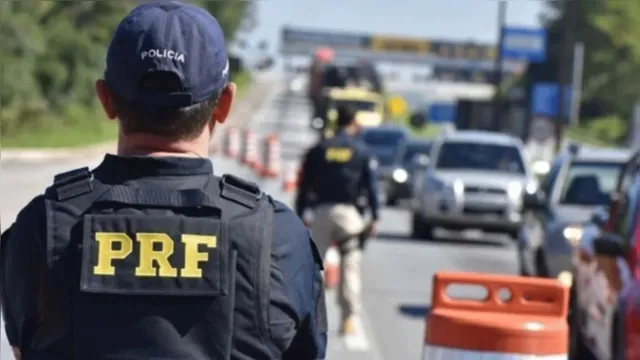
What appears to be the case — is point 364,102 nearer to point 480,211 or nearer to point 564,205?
point 480,211

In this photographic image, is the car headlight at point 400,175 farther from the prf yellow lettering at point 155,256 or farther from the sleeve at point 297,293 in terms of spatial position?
the prf yellow lettering at point 155,256

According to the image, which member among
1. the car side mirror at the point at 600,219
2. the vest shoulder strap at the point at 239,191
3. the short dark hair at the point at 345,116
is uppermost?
the vest shoulder strap at the point at 239,191

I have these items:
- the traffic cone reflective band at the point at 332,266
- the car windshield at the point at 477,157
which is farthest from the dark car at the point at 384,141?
the traffic cone reflective band at the point at 332,266

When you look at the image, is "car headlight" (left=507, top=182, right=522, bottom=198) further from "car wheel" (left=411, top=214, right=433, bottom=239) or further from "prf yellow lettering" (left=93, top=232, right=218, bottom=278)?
"prf yellow lettering" (left=93, top=232, right=218, bottom=278)

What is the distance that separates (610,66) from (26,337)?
63692 millimetres

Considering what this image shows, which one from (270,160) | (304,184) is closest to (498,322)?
(304,184)

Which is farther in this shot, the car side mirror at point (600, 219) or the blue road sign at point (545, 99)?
the blue road sign at point (545, 99)

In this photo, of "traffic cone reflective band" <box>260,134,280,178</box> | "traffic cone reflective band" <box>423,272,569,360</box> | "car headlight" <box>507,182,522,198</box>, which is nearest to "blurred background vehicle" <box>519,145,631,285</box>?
"car headlight" <box>507,182,522,198</box>

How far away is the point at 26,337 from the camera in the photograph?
2.92 meters

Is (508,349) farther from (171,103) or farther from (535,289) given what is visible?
(171,103)

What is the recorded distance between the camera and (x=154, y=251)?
284cm

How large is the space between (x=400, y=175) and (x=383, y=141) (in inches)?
278

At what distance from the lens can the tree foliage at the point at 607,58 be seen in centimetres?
5366

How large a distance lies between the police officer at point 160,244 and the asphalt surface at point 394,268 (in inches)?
82.1
